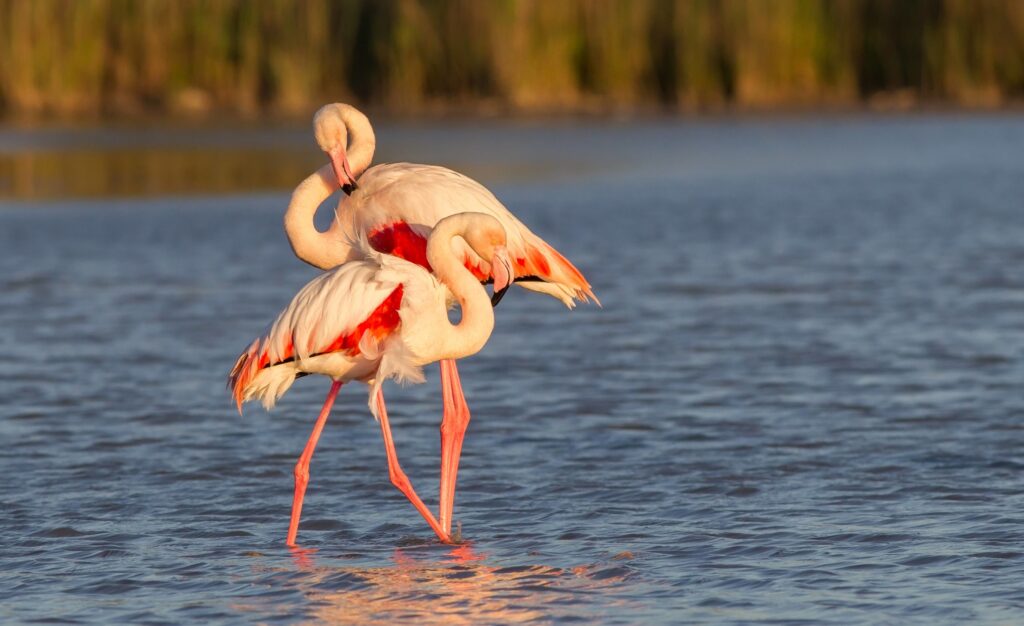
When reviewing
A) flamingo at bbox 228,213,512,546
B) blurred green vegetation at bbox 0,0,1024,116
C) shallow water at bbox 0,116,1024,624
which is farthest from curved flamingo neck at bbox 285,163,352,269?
blurred green vegetation at bbox 0,0,1024,116

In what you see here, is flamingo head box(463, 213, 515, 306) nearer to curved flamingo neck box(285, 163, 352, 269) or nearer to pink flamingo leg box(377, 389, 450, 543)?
pink flamingo leg box(377, 389, 450, 543)

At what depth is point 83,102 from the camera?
82.8ft

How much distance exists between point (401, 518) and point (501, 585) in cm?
112

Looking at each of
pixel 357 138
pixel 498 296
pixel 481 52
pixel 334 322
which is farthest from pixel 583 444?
pixel 481 52

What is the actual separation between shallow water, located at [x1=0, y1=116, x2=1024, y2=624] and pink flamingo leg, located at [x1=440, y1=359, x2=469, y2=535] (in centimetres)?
17

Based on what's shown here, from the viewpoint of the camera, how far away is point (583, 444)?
770cm

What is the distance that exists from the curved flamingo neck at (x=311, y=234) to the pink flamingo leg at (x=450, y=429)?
61 cm

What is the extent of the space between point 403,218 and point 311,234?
1.20 feet

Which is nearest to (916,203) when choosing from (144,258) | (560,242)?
(560,242)

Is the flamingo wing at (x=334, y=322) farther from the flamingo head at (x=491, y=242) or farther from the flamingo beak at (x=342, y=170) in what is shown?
the flamingo beak at (x=342, y=170)

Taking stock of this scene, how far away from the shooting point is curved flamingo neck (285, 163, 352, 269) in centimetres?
700

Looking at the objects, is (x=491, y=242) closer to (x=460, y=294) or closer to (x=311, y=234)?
(x=460, y=294)

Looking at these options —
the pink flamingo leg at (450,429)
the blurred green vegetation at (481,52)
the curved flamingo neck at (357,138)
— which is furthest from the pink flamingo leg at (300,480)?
the blurred green vegetation at (481,52)

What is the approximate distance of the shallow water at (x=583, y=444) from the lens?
18.5 feet
